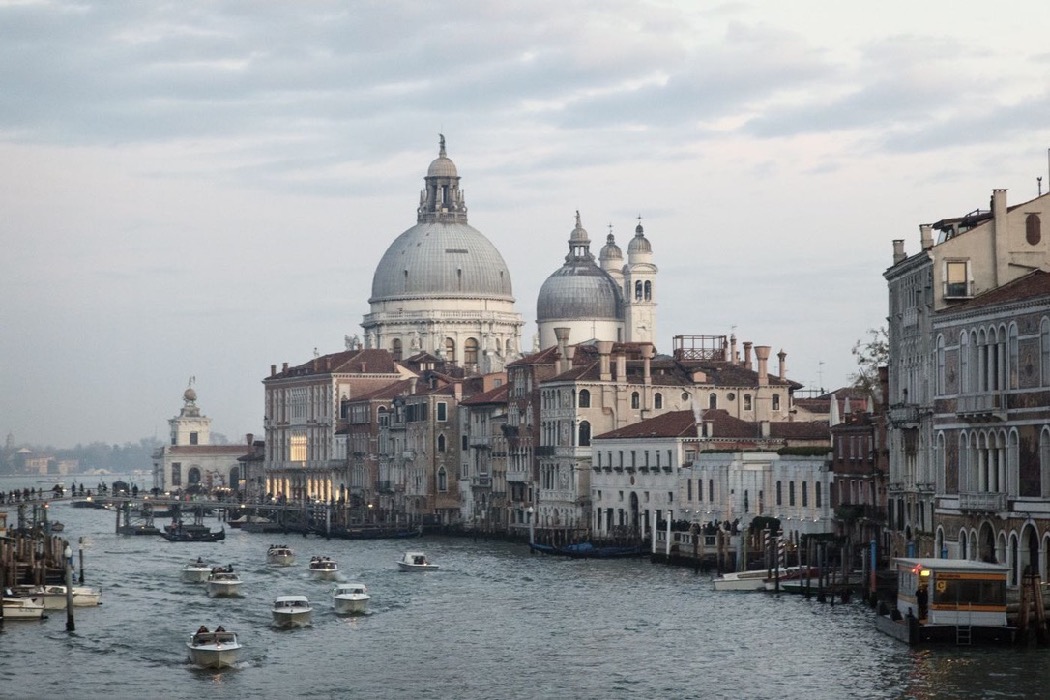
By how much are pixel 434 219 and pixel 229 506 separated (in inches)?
1724

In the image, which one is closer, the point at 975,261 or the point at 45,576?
the point at 975,261

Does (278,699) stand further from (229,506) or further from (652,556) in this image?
(229,506)

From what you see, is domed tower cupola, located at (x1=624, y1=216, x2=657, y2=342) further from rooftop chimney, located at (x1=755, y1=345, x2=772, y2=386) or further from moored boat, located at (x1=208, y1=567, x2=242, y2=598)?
moored boat, located at (x1=208, y1=567, x2=242, y2=598)

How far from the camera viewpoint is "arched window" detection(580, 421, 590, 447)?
10119 cm

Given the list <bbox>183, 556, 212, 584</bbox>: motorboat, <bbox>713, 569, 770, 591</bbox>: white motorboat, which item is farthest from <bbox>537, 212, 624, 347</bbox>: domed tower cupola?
<bbox>713, 569, 770, 591</bbox>: white motorboat

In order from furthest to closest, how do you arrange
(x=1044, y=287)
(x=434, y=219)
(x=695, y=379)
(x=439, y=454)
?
(x=434, y=219) < (x=439, y=454) < (x=695, y=379) < (x=1044, y=287)

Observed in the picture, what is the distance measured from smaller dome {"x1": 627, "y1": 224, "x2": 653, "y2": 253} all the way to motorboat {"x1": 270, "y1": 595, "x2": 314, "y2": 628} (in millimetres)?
101513

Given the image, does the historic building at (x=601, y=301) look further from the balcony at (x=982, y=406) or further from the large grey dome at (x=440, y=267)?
the balcony at (x=982, y=406)

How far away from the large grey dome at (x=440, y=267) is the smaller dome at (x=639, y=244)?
10.9m

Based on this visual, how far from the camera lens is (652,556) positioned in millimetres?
84750

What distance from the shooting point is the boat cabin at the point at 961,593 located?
161 ft

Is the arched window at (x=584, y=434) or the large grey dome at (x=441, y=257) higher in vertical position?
the large grey dome at (x=441, y=257)

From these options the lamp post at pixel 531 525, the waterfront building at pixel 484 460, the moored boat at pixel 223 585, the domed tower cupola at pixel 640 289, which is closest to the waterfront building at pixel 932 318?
the moored boat at pixel 223 585

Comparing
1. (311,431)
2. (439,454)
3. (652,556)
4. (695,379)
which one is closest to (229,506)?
(439,454)
